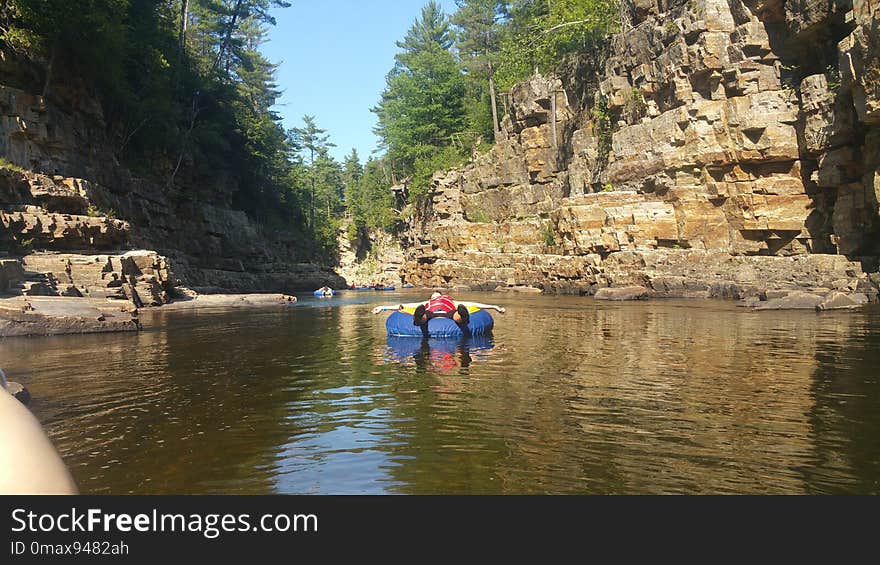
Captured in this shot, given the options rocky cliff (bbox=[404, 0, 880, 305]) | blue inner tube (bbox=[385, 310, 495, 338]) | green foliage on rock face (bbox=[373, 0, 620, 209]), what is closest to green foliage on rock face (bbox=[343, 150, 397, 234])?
green foliage on rock face (bbox=[373, 0, 620, 209])

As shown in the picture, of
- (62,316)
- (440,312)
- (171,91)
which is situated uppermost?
(171,91)

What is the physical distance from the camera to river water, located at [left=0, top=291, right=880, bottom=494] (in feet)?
15.6

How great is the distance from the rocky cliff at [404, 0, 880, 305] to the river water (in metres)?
12.2

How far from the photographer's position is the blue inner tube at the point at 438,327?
12992 mm

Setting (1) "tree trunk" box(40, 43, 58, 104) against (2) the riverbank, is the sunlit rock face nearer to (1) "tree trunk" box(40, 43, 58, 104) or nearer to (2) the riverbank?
(1) "tree trunk" box(40, 43, 58, 104)

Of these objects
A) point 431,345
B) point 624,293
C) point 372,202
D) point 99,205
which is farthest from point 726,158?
point 372,202

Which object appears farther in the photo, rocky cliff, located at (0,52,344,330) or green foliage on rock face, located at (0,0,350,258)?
green foliage on rock face, located at (0,0,350,258)

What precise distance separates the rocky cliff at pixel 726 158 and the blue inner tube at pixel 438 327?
12.6m

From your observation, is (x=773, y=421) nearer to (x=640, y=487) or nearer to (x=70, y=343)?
(x=640, y=487)

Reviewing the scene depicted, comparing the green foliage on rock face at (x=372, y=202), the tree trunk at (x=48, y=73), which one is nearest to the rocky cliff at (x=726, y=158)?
the tree trunk at (x=48, y=73)

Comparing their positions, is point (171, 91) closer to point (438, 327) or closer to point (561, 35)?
point (561, 35)

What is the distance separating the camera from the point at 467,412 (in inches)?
277

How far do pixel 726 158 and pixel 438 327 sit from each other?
20695mm
